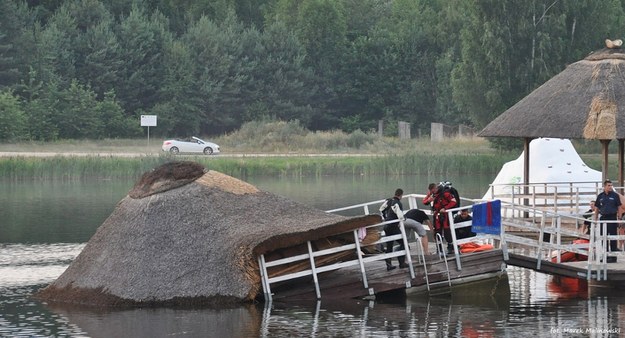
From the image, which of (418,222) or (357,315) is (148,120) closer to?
(418,222)

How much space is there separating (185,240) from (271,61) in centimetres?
7498

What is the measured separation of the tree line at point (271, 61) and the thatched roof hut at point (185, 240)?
185 ft

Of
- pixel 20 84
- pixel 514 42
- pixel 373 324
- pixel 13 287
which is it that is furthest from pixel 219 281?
pixel 20 84

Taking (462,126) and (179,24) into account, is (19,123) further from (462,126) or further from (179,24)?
(462,126)

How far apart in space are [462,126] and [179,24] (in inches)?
981

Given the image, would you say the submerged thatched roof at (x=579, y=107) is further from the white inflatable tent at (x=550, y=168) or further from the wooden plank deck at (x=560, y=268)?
the wooden plank deck at (x=560, y=268)

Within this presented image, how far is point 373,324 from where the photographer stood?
27578 mm

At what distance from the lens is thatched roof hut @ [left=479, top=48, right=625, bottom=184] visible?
3884 cm

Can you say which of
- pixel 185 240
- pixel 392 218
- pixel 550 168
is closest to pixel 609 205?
pixel 392 218

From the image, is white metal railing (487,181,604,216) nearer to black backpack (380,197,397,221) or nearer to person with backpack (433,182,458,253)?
person with backpack (433,182,458,253)

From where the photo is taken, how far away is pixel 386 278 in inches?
1197

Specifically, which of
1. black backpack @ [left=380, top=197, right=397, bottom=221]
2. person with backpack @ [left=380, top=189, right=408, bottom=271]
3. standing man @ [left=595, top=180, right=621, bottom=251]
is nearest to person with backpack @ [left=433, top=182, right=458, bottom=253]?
person with backpack @ [left=380, top=189, right=408, bottom=271]

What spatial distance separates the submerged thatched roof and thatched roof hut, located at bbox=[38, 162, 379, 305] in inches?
401

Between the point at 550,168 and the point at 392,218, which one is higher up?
the point at 550,168
